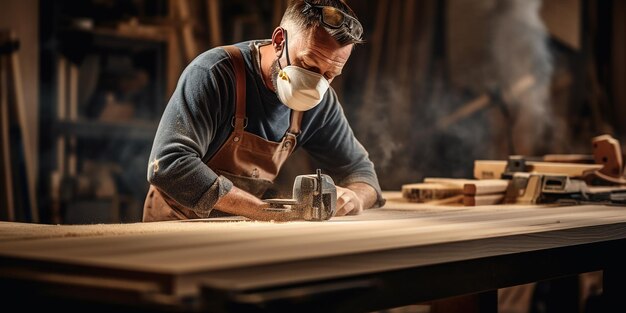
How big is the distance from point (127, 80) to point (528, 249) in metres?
4.13

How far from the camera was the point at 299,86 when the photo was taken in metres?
3.58

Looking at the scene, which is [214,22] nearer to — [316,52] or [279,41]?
[279,41]

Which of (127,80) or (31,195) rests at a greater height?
(127,80)

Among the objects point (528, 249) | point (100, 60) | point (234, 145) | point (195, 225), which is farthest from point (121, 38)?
point (528, 249)

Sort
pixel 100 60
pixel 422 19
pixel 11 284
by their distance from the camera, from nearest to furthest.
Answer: pixel 11 284
pixel 100 60
pixel 422 19

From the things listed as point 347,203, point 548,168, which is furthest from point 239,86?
point 548,168

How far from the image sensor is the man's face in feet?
11.6

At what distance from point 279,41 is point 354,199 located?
0.74 meters

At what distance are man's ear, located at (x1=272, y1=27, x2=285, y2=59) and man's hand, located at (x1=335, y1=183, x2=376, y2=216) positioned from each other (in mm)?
635

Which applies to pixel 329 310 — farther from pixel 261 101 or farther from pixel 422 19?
pixel 422 19

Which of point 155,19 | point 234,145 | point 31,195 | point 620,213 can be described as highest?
point 155,19

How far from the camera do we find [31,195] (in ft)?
19.5

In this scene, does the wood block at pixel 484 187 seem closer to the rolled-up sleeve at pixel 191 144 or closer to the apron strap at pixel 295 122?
the apron strap at pixel 295 122

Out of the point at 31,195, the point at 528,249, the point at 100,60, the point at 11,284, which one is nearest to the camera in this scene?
the point at 11,284
